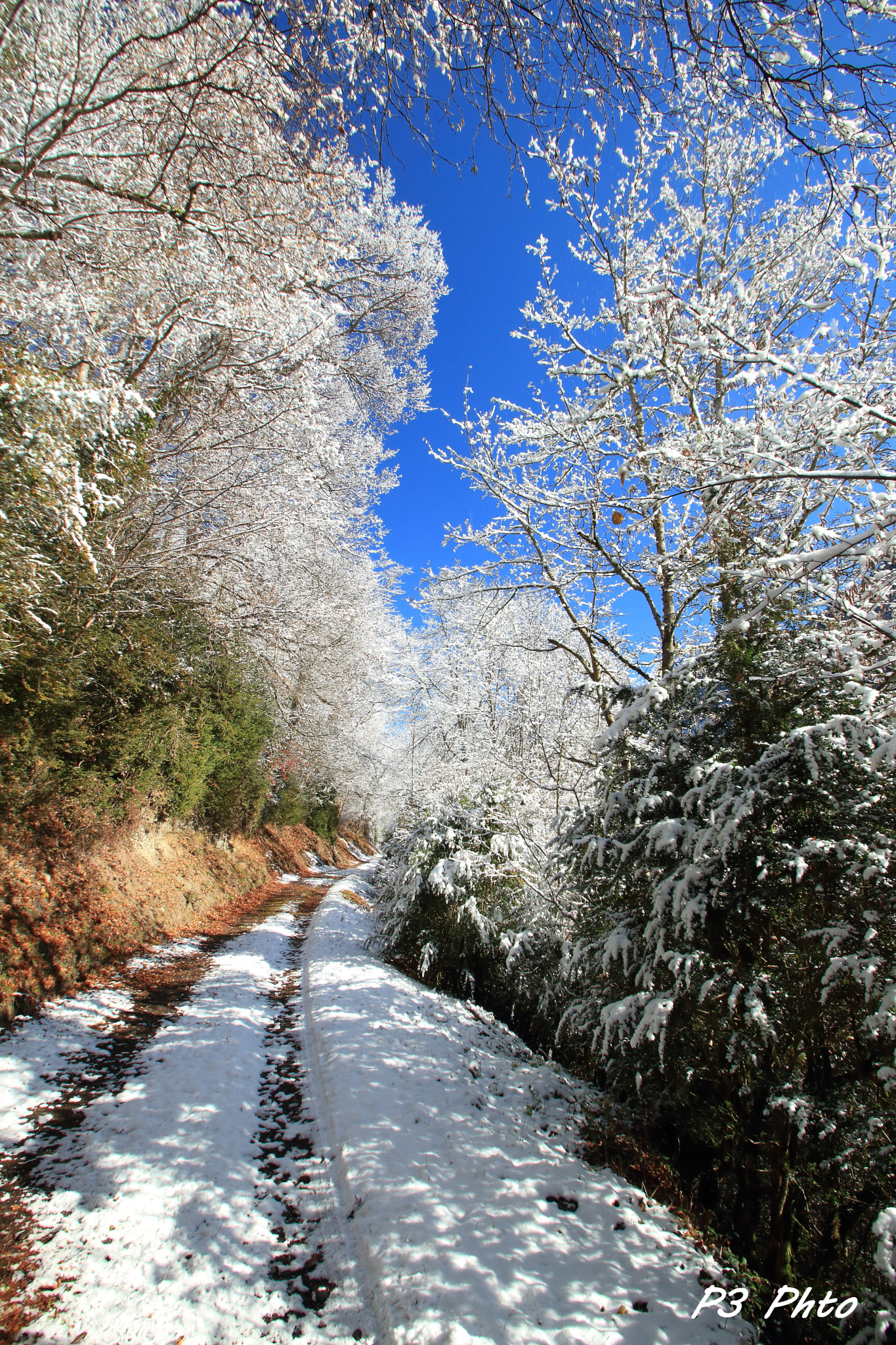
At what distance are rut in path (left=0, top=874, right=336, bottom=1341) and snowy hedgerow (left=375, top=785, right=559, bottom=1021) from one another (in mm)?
1825

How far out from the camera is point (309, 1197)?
9.68 feet

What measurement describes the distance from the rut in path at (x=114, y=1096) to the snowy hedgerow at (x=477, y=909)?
1.83 metres

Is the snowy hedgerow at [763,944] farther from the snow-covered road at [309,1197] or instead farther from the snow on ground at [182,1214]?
the snow on ground at [182,1214]

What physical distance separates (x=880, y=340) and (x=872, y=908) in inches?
119

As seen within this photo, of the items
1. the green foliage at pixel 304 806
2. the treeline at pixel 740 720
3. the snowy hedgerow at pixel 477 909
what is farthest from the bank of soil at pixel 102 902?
the green foliage at pixel 304 806

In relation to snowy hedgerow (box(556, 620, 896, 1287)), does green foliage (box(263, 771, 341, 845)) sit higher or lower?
lower

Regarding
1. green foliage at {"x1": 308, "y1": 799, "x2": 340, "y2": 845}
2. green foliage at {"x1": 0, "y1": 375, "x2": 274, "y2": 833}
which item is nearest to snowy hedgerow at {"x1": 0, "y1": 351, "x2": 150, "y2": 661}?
green foliage at {"x1": 0, "y1": 375, "x2": 274, "y2": 833}

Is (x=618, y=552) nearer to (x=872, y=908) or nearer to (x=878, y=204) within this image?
(x=878, y=204)

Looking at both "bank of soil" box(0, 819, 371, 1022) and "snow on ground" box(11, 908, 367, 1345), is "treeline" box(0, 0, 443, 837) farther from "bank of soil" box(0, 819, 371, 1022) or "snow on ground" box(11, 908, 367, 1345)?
"snow on ground" box(11, 908, 367, 1345)

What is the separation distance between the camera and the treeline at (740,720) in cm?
229

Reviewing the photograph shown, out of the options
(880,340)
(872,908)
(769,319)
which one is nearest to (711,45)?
(880,340)

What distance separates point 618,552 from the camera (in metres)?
4.78

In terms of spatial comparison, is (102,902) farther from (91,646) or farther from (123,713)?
(91,646)

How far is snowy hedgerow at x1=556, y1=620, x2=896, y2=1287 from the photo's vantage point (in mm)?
2387
